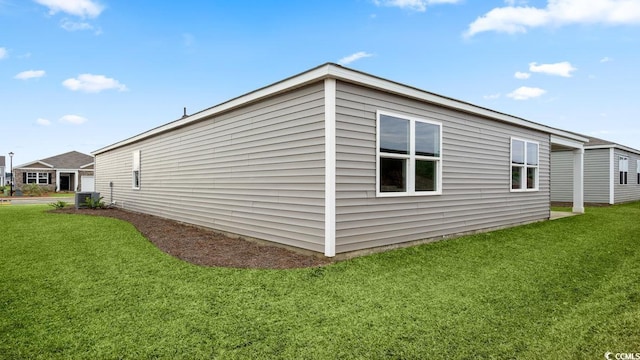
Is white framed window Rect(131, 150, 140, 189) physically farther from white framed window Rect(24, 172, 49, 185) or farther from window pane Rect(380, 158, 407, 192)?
white framed window Rect(24, 172, 49, 185)

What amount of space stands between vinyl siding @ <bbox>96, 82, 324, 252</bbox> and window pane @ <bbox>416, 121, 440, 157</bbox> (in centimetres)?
238

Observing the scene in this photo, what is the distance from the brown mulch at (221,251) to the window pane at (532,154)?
8.23 metres

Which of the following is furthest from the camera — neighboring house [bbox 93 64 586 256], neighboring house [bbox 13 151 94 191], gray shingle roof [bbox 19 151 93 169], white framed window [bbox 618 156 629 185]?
gray shingle roof [bbox 19 151 93 169]

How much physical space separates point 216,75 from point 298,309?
525 inches

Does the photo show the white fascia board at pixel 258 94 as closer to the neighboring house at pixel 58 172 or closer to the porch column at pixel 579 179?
the porch column at pixel 579 179

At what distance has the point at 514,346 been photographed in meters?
2.70

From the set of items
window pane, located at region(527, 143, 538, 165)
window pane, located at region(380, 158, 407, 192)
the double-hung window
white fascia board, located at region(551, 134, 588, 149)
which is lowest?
the double-hung window

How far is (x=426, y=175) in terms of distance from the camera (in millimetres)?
6875

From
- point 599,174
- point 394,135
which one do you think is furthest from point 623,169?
point 394,135

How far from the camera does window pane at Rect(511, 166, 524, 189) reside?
9.55m

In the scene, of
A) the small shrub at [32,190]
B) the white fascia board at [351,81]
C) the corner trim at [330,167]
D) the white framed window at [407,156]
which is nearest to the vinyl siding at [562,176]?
the white fascia board at [351,81]

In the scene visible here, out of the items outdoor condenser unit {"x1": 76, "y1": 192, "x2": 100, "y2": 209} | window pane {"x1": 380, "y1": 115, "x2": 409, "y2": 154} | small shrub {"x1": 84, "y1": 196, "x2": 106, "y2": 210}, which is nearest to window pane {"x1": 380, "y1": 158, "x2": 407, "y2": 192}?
window pane {"x1": 380, "y1": 115, "x2": 409, "y2": 154}

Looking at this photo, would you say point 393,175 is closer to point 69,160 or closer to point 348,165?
point 348,165

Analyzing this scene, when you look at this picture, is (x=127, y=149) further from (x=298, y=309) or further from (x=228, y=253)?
(x=298, y=309)
